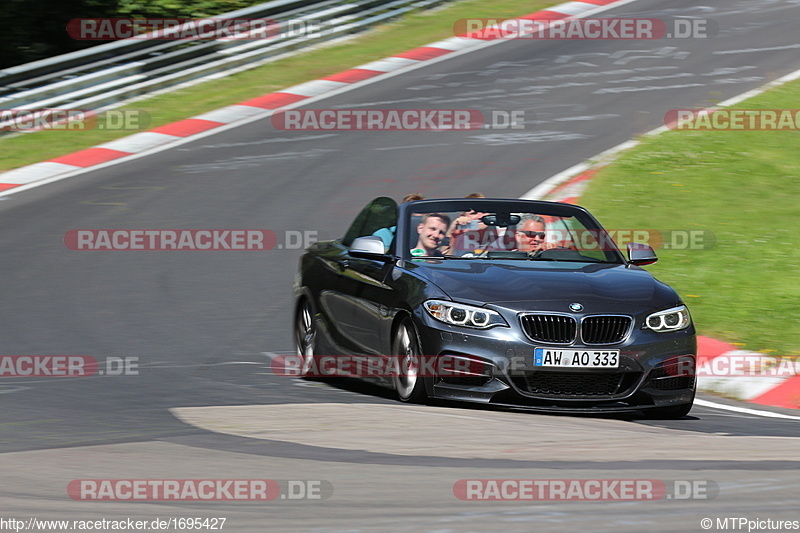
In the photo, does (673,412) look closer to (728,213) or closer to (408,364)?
(408,364)

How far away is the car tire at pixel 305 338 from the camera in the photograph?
31.3ft

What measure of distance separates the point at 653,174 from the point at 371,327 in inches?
335

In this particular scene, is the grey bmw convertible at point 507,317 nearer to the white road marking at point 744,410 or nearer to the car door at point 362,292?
the car door at point 362,292

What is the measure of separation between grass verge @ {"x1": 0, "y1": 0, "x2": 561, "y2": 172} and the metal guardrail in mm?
333

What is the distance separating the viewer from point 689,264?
42.0 feet

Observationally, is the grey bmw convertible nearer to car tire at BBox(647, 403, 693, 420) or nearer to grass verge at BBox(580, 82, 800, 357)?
car tire at BBox(647, 403, 693, 420)

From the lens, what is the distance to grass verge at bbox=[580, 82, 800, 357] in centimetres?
1098

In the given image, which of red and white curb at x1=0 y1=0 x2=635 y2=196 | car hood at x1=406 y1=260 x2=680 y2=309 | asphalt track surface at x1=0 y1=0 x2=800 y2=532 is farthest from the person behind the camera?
red and white curb at x1=0 y1=0 x2=635 y2=196

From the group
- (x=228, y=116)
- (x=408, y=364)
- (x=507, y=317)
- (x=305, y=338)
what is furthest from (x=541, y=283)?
(x=228, y=116)

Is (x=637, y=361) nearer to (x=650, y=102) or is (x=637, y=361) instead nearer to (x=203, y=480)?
(x=203, y=480)

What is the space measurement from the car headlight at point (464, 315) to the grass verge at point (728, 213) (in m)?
2.98

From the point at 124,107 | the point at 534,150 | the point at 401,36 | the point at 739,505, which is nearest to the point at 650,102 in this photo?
the point at 534,150

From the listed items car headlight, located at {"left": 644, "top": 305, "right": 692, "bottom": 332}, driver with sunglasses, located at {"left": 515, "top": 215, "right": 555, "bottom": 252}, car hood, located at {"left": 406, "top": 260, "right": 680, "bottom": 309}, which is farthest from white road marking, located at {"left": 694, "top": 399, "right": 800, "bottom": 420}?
driver with sunglasses, located at {"left": 515, "top": 215, "right": 555, "bottom": 252}

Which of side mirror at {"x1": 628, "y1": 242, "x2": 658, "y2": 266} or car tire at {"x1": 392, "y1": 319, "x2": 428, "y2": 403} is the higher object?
side mirror at {"x1": 628, "y1": 242, "x2": 658, "y2": 266}
